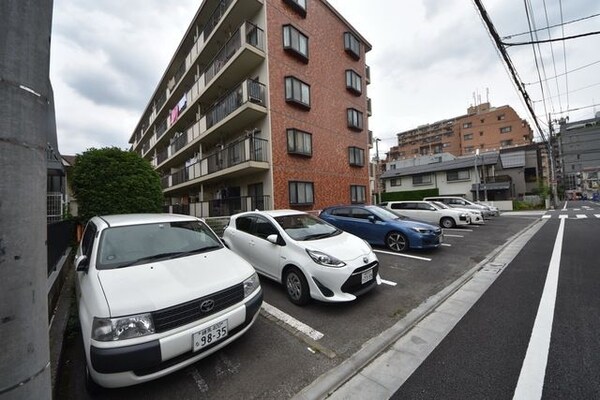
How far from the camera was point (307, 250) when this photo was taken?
388 cm

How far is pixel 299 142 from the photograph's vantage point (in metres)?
12.2

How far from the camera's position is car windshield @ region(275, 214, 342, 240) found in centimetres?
447

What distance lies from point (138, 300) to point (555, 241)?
11.5m

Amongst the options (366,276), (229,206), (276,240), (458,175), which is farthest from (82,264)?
(458,175)

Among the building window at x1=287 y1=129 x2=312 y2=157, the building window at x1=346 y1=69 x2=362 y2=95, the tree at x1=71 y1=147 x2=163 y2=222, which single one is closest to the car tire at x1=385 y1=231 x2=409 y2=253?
the building window at x1=287 y1=129 x2=312 y2=157

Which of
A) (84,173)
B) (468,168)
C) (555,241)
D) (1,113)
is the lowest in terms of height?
(555,241)

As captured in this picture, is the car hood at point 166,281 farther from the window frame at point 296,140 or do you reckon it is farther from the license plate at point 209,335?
the window frame at point 296,140

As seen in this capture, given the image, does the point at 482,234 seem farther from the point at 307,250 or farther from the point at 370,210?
the point at 307,250

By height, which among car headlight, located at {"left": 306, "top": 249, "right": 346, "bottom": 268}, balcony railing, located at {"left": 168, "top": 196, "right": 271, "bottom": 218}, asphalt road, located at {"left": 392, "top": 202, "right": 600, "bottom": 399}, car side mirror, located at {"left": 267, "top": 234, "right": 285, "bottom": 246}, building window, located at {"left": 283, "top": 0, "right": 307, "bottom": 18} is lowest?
asphalt road, located at {"left": 392, "top": 202, "right": 600, "bottom": 399}

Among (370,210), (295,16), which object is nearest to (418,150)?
(295,16)

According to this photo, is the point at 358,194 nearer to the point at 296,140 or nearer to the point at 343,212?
the point at 296,140

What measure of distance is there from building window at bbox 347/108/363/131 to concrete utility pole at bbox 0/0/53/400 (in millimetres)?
15460

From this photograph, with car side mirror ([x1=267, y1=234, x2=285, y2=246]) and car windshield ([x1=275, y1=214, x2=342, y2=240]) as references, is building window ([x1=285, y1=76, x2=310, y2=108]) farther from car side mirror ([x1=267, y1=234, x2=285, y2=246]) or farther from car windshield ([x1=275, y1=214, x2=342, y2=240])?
car side mirror ([x1=267, y1=234, x2=285, y2=246])

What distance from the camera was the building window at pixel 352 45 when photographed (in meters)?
15.9
